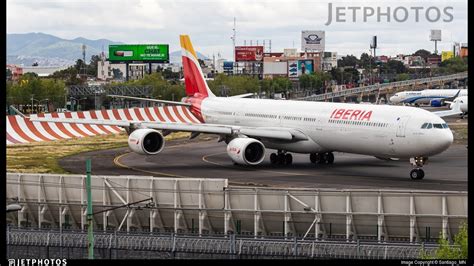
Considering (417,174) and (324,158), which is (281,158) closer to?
(324,158)

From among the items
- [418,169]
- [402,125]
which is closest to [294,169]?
[402,125]

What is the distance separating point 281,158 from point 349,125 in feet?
21.0

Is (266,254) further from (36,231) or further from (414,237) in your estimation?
(36,231)

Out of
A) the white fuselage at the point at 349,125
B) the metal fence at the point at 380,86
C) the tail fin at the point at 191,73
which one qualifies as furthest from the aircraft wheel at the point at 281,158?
the metal fence at the point at 380,86

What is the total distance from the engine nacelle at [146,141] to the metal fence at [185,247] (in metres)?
24.8

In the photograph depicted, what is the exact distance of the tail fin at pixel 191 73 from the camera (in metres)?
69.3

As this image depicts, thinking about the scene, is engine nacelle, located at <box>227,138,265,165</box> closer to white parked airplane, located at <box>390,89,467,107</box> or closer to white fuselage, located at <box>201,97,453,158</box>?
white fuselage, located at <box>201,97,453,158</box>

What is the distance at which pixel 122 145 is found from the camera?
7756cm

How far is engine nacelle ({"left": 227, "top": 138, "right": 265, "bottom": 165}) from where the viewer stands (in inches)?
2216

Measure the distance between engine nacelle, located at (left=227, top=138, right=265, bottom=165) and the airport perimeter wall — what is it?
19.9m
